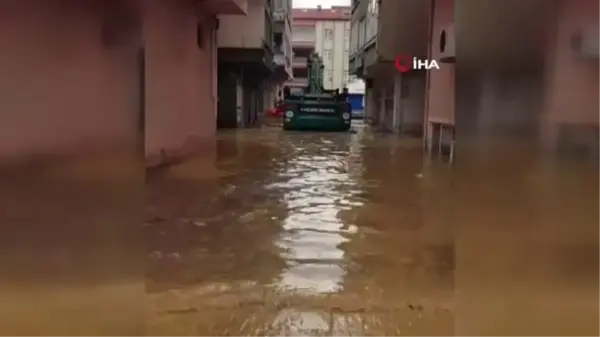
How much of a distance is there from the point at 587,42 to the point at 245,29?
436 inches

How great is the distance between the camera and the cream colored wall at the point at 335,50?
28.8m

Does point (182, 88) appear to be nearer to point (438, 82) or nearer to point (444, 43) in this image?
point (444, 43)

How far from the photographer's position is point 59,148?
2.43 metres

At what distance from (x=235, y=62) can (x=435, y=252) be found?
31.3 ft

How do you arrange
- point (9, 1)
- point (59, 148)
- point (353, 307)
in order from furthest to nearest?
point (9, 1) < point (353, 307) < point (59, 148)

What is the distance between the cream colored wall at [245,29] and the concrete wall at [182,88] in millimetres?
1483

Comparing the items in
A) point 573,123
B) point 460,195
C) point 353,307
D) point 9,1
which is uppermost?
point 9,1

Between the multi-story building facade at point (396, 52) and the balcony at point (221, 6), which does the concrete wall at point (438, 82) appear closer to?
the multi-story building facade at point (396, 52)

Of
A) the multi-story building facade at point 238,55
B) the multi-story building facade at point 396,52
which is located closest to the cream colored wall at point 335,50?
the multi-story building facade at point 396,52

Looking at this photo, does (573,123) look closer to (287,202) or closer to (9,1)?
(9,1)

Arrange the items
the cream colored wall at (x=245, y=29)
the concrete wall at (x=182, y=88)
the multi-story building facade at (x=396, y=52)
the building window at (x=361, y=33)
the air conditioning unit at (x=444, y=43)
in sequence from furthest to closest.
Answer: the building window at (x=361, y=33), the cream colored wall at (x=245, y=29), the multi-story building facade at (x=396, y=52), the air conditioning unit at (x=444, y=43), the concrete wall at (x=182, y=88)

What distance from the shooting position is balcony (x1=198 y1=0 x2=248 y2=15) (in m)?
8.76

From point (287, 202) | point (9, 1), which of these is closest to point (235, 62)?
point (287, 202)

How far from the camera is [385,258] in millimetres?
3371
